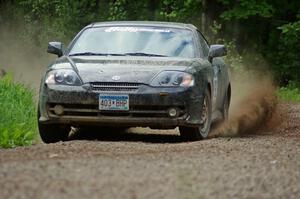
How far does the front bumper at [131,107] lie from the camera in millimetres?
10406

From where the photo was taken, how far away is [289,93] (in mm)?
27594

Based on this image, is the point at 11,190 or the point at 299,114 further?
the point at 299,114

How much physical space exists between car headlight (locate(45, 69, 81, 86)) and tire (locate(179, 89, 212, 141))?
4.65ft

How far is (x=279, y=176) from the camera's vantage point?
7152mm

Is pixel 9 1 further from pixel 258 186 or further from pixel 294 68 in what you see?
pixel 258 186

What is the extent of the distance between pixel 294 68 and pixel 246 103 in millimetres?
17203

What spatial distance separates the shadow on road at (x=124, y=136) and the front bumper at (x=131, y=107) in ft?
1.65

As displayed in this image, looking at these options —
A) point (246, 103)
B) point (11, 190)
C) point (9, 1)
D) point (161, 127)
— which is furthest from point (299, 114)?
point (9, 1)

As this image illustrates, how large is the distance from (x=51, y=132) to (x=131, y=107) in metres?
1.14

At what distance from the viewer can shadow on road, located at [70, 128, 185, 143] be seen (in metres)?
11.2

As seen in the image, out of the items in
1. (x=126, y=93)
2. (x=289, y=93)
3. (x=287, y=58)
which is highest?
(x=126, y=93)

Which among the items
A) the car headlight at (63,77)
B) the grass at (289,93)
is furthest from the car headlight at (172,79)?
the grass at (289,93)

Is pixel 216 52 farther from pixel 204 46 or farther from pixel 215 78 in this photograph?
pixel 204 46

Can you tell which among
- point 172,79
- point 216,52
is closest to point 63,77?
point 172,79
